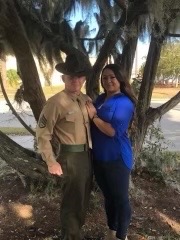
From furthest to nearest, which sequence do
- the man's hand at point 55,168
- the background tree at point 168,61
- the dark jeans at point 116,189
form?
the background tree at point 168,61, the dark jeans at point 116,189, the man's hand at point 55,168

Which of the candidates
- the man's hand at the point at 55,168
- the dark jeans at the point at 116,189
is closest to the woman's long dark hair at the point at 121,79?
the dark jeans at the point at 116,189

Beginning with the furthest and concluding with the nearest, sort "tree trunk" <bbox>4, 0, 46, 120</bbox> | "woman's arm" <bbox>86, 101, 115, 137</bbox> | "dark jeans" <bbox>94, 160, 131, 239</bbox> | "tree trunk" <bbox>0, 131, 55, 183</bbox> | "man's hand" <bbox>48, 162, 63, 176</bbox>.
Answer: "tree trunk" <bbox>0, 131, 55, 183</bbox>
"tree trunk" <bbox>4, 0, 46, 120</bbox>
"dark jeans" <bbox>94, 160, 131, 239</bbox>
"woman's arm" <bbox>86, 101, 115, 137</bbox>
"man's hand" <bbox>48, 162, 63, 176</bbox>

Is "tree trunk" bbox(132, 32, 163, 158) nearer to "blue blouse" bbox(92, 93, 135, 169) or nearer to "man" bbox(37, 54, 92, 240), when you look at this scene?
"blue blouse" bbox(92, 93, 135, 169)

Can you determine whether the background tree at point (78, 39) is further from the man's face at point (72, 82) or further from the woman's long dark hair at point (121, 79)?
the man's face at point (72, 82)

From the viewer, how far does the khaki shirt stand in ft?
9.06

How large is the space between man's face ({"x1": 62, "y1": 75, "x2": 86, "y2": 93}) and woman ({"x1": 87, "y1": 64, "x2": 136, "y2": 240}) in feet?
0.58

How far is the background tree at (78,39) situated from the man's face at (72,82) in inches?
26.1

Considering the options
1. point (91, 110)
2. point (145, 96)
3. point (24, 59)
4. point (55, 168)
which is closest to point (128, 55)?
point (145, 96)

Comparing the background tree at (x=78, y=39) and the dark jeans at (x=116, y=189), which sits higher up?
the background tree at (x=78, y=39)

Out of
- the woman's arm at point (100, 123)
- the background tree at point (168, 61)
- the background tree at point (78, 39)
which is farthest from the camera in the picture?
the background tree at point (168, 61)

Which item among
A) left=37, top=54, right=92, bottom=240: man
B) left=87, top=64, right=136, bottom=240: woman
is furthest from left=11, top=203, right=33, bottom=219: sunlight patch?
left=87, top=64, right=136, bottom=240: woman

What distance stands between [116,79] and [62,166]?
74 centimetres

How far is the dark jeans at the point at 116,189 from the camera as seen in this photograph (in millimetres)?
2994

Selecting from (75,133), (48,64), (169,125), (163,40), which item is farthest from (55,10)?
(169,125)
